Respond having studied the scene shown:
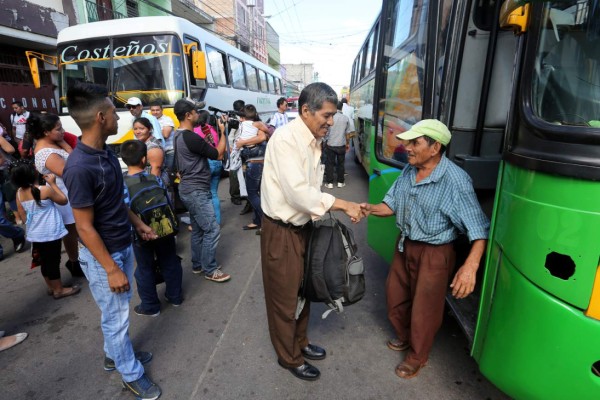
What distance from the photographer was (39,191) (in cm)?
332

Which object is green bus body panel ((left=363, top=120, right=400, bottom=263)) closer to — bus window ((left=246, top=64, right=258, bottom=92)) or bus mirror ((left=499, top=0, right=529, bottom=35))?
bus mirror ((left=499, top=0, right=529, bottom=35))

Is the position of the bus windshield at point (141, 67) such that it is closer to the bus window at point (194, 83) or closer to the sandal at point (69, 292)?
the bus window at point (194, 83)

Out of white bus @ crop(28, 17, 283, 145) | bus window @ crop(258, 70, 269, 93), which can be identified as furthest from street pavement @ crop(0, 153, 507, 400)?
bus window @ crop(258, 70, 269, 93)

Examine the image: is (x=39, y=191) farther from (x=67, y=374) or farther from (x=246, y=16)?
(x=246, y=16)

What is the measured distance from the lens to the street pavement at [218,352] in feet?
7.66

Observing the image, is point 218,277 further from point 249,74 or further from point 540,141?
point 249,74

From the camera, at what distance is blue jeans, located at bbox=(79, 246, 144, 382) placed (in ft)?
6.62

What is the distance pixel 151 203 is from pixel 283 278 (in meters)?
1.36

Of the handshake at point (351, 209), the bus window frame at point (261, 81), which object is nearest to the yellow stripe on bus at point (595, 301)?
the handshake at point (351, 209)

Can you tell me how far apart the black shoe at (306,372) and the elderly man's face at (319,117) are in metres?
1.62

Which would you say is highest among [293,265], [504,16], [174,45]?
[174,45]

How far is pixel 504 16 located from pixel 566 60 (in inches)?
13.0

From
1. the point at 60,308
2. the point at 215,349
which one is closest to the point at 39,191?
the point at 60,308

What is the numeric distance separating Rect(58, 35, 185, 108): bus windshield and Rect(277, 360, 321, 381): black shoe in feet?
18.0
